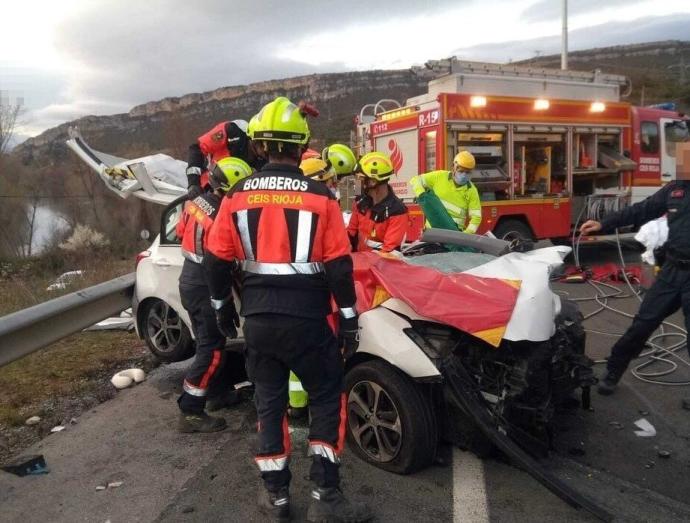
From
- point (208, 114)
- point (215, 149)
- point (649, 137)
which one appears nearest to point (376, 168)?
point (215, 149)

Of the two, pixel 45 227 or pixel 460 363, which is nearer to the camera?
pixel 460 363

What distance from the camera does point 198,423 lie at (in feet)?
12.3

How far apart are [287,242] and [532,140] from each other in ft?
24.9

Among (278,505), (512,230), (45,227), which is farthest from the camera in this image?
(45,227)

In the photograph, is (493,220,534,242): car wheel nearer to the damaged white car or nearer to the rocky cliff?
the damaged white car

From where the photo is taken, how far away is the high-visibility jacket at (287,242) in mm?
2566

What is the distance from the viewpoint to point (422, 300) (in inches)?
119

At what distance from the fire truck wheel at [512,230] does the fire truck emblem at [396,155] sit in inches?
72.4

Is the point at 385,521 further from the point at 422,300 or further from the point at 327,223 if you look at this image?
the point at 327,223

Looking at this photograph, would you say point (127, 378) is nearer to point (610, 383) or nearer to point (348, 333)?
point (348, 333)

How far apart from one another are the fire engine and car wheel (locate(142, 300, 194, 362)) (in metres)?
4.37

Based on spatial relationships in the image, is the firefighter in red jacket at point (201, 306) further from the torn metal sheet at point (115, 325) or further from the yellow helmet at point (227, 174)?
the torn metal sheet at point (115, 325)

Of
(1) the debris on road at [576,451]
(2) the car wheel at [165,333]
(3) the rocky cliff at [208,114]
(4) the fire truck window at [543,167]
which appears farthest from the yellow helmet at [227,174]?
(3) the rocky cliff at [208,114]

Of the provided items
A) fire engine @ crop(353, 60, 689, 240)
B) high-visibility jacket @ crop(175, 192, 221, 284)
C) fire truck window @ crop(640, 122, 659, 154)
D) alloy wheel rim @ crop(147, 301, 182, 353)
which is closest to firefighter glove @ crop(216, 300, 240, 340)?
high-visibility jacket @ crop(175, 192, 221, 284)
